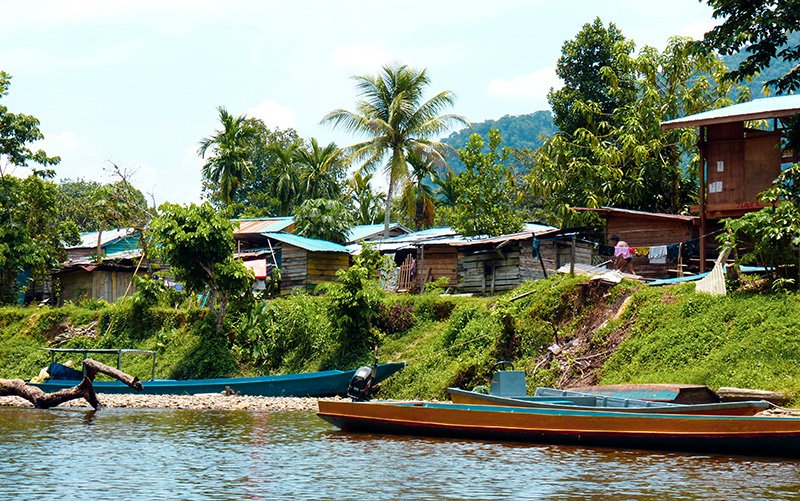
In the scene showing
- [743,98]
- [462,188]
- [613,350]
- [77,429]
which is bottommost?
[77,429]

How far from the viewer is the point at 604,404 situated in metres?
19.7

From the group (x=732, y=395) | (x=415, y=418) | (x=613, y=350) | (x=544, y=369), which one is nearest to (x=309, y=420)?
(x=415, y=418)

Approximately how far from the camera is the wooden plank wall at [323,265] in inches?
1617

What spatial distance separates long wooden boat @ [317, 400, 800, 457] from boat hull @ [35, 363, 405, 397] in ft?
25.6

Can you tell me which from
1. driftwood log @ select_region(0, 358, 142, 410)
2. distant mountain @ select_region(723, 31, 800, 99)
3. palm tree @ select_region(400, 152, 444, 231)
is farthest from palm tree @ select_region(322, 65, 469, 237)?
distant mountain @ select_region(723, 31, 800, 99)

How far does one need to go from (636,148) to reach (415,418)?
68.5 feet

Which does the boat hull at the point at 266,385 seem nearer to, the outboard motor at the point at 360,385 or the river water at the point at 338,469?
the outboard motor at the point at 360,385

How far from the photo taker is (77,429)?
22.2 meters

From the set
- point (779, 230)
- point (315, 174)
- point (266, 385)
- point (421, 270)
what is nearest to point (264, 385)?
point (266, 385)

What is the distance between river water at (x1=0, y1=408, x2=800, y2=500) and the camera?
13820 mm

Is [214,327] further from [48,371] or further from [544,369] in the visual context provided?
[544,369]

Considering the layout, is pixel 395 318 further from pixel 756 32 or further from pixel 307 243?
pixel 756 32

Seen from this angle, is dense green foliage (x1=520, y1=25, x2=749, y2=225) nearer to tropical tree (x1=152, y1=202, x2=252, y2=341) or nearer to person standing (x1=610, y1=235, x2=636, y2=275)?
person standing (x1=610, y1=235, x2=636, y2=275)

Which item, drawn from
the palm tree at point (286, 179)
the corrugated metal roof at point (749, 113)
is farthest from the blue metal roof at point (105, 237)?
the corrugated metal roof at point (749, 113)
